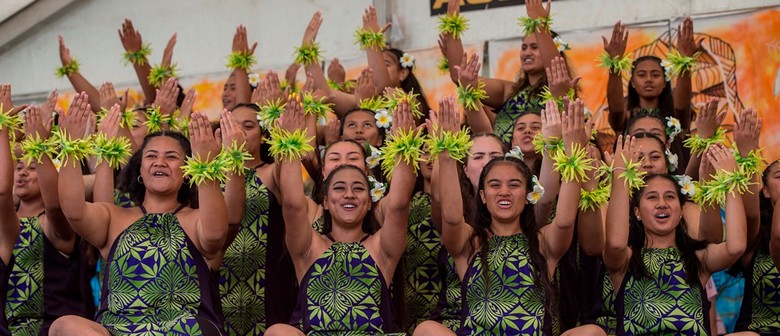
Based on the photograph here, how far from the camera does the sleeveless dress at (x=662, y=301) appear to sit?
5.15 meters

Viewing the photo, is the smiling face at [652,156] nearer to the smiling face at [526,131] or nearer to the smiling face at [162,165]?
the smiling face at [526,131]

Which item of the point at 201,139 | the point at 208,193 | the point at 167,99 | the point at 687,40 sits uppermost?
the point at 687,40

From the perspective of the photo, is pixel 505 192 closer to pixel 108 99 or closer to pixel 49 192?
pixel 49 192

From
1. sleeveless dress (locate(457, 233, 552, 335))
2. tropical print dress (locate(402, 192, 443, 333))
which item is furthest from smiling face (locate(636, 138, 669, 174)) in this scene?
tropical print dress (locate(402, 192, 443, 333))

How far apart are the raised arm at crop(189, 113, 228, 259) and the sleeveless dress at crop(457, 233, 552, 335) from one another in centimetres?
104

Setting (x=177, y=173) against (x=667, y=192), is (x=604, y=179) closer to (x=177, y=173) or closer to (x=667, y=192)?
(x=667, y=192)

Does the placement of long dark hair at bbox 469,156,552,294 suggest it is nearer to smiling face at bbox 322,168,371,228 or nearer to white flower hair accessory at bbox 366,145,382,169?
smiling face at bbox 322,168,371,228

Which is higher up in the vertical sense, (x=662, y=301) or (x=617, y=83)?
(x=617, y=83)

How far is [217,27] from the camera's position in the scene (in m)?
9.12

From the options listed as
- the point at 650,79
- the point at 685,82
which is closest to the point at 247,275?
the point at 650,79

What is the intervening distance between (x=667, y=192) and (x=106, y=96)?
2.99 meters

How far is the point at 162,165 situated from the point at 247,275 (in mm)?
748

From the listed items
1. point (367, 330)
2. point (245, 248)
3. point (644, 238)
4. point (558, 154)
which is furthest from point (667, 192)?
point (245, 248)

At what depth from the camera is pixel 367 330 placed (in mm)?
5137
